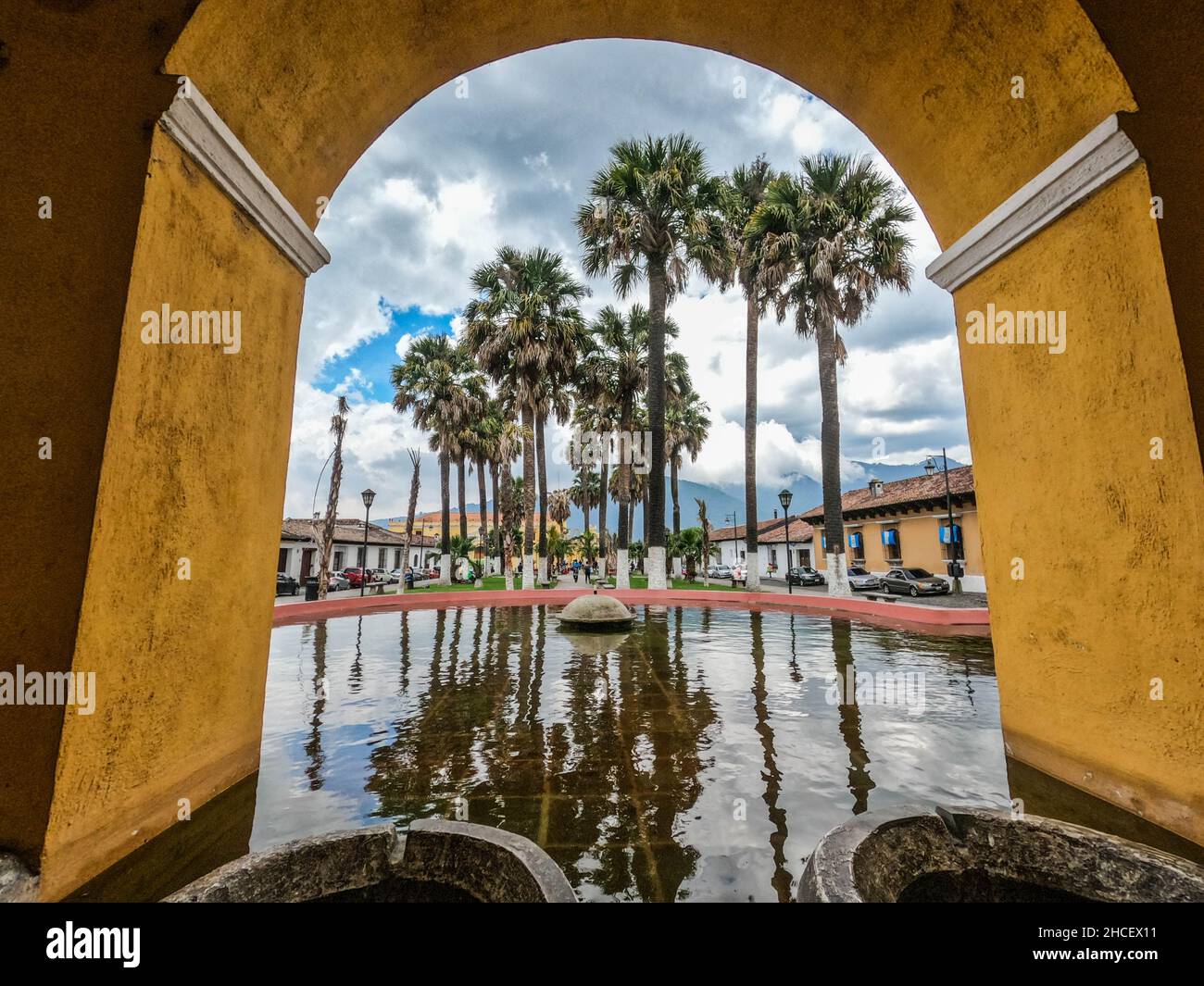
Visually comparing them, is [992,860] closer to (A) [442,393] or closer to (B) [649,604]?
(B) [649,604]

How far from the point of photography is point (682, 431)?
38312 millimetres

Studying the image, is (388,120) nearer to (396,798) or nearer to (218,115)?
(218,115)

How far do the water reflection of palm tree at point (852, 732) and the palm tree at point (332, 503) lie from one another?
18055 millimetres

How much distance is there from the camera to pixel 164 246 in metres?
3.16

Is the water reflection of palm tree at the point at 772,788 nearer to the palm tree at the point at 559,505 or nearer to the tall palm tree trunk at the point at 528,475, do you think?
the tall palm tree trunk at the point at 528,475

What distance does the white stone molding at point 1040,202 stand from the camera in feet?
11.3

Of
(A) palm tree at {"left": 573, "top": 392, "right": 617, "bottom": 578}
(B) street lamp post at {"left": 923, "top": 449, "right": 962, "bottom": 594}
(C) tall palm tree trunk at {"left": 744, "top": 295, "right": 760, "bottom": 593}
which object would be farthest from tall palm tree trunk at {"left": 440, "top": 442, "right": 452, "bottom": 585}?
(B) street lamp post at {"left": 923, "top": 449, "right": 962, "bottom": 594}

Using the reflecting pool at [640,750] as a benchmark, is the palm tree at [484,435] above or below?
above

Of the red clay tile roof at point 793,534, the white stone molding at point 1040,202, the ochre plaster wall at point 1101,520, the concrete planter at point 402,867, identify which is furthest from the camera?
the red clay tile roof at point 793,534

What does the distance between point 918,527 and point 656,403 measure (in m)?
18.5

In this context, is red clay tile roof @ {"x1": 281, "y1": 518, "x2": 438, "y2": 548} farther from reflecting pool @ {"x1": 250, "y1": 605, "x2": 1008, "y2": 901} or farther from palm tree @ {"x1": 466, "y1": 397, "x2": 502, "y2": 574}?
reflecting pool @ {"x1": 250, "y1": 605, "x2": 1008, "y2": 901}

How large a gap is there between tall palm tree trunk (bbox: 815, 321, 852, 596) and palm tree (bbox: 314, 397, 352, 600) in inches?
749

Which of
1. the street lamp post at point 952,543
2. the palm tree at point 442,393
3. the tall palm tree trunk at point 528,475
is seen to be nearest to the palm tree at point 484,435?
the palm tree at point 442,393
